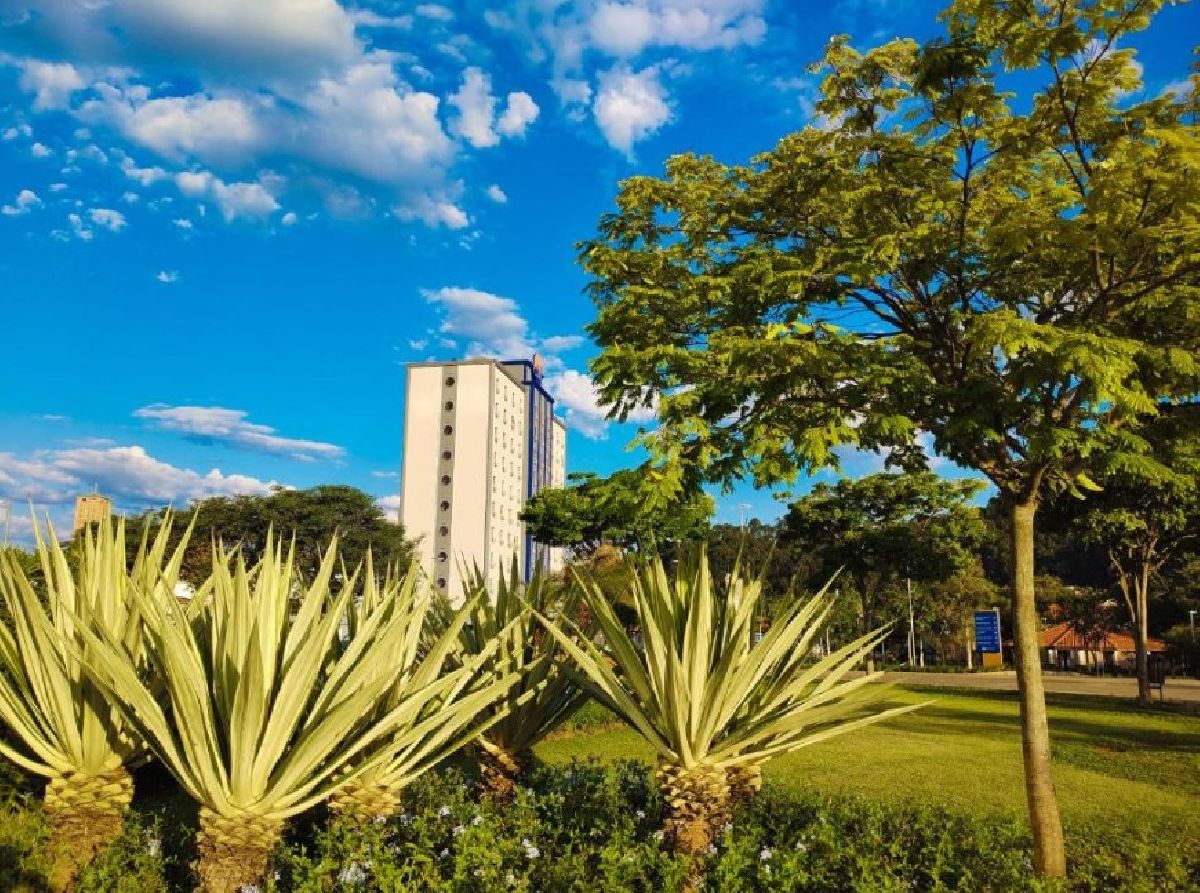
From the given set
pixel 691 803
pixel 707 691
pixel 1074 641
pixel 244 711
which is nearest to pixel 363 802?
pixel 244 711

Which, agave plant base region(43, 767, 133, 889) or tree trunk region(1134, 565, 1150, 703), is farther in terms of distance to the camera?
tree trunk region(1134, 565, 1150, 703)

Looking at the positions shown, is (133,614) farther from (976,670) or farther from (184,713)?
(976,670)

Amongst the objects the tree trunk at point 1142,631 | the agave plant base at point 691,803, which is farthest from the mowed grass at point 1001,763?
the tree trunk at point 1142,631

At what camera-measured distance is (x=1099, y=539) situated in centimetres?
2212

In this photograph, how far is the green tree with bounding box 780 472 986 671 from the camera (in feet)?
105

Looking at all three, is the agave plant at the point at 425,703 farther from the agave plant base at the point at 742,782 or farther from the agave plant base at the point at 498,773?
the agave plant base at the point at 742,782

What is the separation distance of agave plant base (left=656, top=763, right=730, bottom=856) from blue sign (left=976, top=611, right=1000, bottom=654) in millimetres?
35375

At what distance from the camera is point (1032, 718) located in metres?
5.59

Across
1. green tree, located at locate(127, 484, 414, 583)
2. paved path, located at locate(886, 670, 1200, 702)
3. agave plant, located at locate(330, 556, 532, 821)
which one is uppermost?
green tree, located at locate(127, 484, 414, 583)

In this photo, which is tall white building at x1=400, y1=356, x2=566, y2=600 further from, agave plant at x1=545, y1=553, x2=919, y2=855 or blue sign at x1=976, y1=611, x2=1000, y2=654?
agave plant at x1=545, y1=553, x2=919, y2=855

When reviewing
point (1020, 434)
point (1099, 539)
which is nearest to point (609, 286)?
point (1020, 434)

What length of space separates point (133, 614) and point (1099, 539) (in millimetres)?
23268

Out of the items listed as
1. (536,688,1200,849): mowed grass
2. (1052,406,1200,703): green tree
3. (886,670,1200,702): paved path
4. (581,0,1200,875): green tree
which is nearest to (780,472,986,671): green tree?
(886,670,1200,702): paved path

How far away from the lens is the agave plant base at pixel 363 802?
496cm
